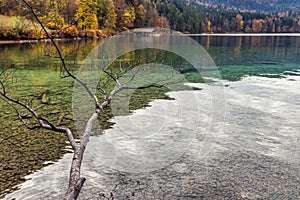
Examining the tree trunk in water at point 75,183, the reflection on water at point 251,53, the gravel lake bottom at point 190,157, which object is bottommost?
the gravel lake bottom at point 190,157

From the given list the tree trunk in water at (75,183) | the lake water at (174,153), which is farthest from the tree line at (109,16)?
the tree trunk in water at (75,183)

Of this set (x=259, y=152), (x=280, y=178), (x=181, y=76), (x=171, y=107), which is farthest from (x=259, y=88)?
(x=280, y=178)

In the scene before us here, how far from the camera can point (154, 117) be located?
45.9 feet

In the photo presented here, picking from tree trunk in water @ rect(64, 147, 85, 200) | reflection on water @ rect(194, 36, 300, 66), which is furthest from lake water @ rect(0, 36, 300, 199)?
reflection on water @ rect(194, 36, 300, 66)

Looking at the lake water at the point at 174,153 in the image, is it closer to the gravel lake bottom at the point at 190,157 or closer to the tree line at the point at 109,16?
the gravel lake bottom at the point at 190,157

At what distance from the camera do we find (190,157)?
9.84m

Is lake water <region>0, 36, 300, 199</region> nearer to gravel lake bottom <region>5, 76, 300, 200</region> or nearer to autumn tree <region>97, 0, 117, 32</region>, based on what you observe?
gravel lake bottom <region>5, 76, 300, 200</region>

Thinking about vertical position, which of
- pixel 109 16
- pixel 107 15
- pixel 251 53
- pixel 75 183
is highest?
pixel 107 15

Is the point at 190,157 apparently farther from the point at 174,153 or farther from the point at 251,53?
the point at 251,53

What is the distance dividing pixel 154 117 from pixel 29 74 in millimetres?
15215

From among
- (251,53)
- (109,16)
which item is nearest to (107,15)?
(109,16)

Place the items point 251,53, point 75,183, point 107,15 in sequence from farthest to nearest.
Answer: point 107,15
point 251,53
point 75,183

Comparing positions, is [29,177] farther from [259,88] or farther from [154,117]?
[259,88]

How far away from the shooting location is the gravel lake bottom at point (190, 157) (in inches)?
304
